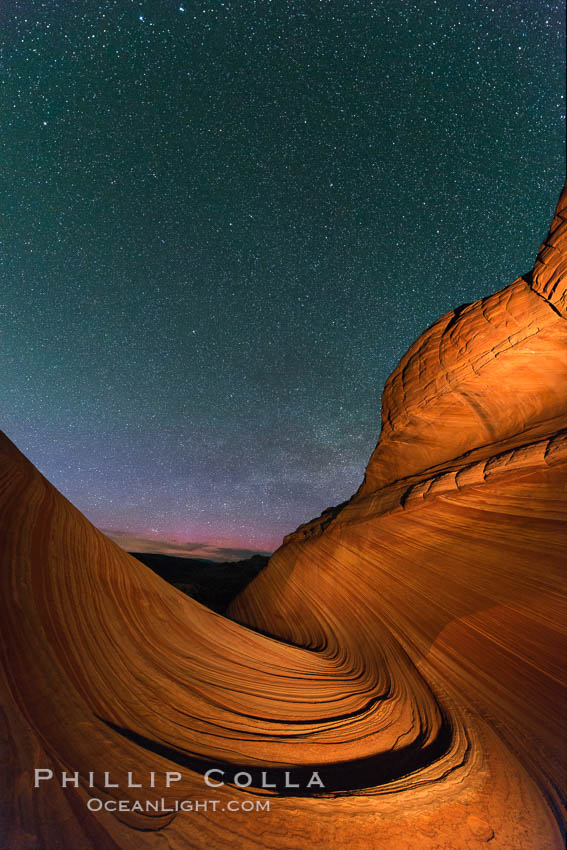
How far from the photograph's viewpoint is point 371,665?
5.55m

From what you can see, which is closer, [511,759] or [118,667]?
[511,759]

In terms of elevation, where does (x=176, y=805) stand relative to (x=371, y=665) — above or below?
above

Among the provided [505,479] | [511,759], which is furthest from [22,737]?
[505,479]

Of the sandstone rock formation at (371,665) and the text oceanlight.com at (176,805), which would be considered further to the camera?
the sandstone rock formation at (371,665)

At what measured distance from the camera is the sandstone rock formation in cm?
211

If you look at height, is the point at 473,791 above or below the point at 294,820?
below

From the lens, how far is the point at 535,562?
164 inches

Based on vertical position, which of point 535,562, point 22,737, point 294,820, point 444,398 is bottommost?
point 294,820

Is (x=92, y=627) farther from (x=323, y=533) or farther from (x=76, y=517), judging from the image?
(x=323, y=533)

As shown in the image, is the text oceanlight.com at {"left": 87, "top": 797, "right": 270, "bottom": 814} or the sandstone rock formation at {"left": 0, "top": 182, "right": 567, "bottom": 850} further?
the sandstone rock formation at {"left": 0, "top": 182, "right": 567, "bottom": 850}

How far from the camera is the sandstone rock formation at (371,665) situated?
6.91ft

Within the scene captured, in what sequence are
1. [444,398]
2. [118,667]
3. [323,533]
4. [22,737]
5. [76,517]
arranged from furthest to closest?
1. [323,533]
2. [444,398]
3. [76,517]
4. [118,667]
5. [22,737]

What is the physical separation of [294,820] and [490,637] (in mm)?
3323

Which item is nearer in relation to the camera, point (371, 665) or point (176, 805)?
point (176, 805)
